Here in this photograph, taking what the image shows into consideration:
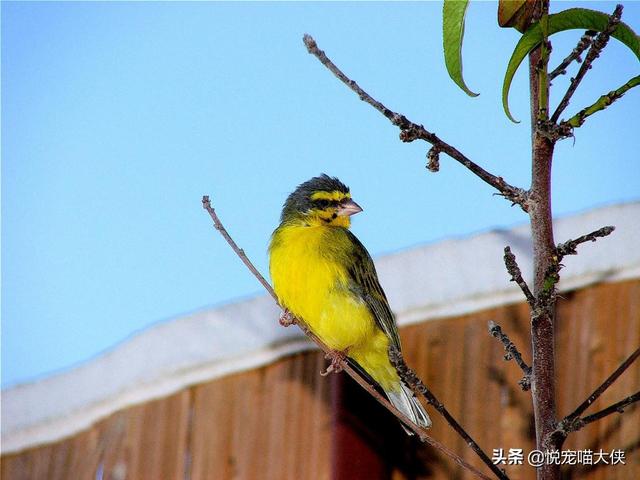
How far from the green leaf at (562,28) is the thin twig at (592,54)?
4cm

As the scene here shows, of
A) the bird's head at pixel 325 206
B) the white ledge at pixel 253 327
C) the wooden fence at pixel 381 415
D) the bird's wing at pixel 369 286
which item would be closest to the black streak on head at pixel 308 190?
the bird's head at pixel 325 206

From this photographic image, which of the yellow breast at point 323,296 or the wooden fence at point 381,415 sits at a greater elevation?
the yellow breast at point 323,296

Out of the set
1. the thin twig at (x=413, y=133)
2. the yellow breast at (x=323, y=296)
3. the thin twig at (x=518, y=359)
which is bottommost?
the thin twig at (x=518, y=359)

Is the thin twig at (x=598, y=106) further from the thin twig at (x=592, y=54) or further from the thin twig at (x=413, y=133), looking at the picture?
the thin twig at (x=413, y=133)

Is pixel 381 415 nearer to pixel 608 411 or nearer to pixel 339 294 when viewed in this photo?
pixel 339 294

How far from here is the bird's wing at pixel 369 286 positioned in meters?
5.11

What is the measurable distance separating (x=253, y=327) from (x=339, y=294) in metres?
0.55

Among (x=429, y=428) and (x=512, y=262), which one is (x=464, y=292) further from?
(x=512, y=262)

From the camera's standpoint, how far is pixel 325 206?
5879mm

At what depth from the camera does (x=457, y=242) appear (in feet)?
15.0

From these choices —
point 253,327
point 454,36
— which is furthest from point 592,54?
point 253,327

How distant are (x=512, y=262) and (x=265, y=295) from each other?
334 centimetres

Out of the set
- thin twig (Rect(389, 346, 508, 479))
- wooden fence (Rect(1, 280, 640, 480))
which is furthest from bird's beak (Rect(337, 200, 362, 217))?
thin twig (Rect(389, 346, 508, 479))

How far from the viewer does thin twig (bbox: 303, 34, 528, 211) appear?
207 centimetres
